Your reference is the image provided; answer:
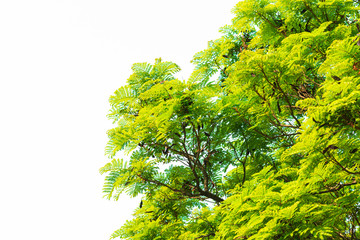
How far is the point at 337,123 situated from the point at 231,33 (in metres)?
4.56

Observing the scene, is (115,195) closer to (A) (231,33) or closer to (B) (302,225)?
(B) (302,225)

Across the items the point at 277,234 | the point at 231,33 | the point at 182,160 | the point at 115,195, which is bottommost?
the point at 277,234

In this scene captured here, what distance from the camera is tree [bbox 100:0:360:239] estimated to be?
2852mm

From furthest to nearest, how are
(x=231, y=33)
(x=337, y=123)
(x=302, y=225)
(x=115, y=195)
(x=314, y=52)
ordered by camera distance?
(x=231, y=33)
(x=115, y=195)
(x=314, y=52)
(x=302, y=225)
(x=337, y=123)

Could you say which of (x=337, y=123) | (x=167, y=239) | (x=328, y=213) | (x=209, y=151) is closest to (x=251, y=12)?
(x=209, y=151)

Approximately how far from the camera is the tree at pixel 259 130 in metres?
2.85

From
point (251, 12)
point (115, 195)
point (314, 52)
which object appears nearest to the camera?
point (314, 52)

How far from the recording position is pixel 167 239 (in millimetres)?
5004

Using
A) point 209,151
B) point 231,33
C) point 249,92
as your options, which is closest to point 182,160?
point 209,151

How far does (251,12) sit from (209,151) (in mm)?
2494

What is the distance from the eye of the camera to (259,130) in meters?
5.07

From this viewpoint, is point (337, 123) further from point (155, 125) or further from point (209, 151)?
point (209, 151)

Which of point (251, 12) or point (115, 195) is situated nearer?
point (115, 195)

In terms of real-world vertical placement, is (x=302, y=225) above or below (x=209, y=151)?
below
